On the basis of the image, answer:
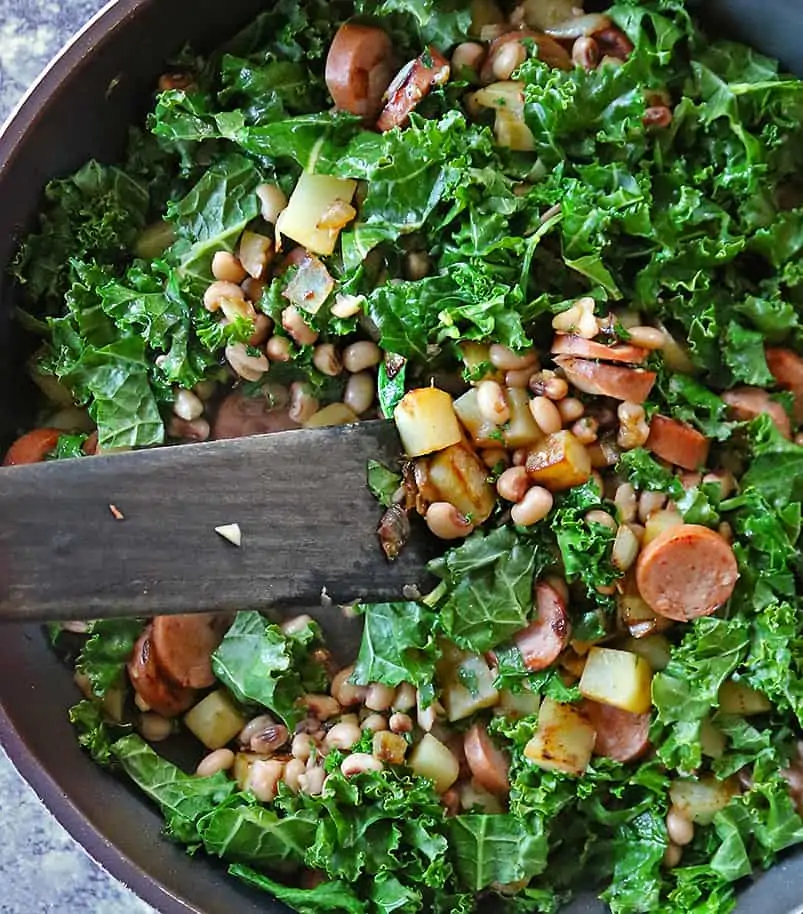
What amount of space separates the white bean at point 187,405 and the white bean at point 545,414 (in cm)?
67

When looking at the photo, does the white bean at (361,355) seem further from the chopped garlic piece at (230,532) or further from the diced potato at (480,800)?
the diced potato at (480,800)

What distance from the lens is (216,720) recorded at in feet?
7.99

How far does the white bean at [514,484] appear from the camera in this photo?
2182 mm

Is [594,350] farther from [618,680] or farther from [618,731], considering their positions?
[618,731]

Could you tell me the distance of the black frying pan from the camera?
218 centimetres

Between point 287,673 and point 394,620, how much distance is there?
24 centimetres

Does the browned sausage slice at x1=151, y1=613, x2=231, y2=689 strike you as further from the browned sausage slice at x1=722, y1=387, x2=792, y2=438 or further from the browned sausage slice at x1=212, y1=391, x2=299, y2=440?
the browned sausage slice at x1=722, y1=387, x2=792, y2=438

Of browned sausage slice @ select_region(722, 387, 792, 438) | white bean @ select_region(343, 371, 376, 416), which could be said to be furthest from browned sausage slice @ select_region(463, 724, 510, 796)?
browned sausage slice @ select_region(722, 387, 792, 438)

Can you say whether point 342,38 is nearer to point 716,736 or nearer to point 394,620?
point 394,620

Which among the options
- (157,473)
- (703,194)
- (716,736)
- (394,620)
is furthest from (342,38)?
(716,736)

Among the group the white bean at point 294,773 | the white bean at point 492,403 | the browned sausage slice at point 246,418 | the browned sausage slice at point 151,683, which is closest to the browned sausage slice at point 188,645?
the browned sausage slice at point 151,683

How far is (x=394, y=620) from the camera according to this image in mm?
2287

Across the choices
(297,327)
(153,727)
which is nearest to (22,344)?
(297,327)

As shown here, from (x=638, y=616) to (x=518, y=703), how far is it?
287 millimetres
